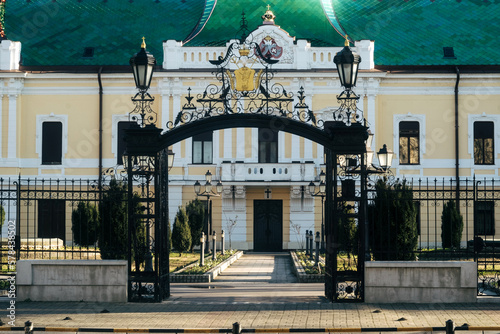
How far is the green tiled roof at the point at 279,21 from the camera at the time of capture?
129 feet

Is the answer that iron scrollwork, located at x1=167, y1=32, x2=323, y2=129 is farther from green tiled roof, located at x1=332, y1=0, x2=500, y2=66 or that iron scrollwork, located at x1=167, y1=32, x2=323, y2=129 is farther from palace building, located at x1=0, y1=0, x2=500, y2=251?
green tiled roof, located at x1=332, y1=0, x2=500, y2=66

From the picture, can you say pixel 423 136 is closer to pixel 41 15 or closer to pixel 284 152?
pixel 284 152

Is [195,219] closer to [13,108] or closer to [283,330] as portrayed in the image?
[13,108]

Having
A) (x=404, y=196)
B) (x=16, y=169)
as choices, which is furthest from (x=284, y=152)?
(x=404, y=196)

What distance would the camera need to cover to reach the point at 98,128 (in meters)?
39.0

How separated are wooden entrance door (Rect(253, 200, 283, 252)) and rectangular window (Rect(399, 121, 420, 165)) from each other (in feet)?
19.9

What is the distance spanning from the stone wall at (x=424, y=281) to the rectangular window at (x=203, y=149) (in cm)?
2297

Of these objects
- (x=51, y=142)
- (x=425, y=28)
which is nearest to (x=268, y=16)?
(x=425, y=28)

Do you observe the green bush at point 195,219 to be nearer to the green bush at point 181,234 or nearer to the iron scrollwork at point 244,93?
the green bush at point 181,234

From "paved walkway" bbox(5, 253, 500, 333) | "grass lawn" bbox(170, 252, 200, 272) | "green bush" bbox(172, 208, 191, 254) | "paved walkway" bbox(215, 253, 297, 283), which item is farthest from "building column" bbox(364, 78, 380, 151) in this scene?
"paved walkway" bbox(5, 253, 500, 333)

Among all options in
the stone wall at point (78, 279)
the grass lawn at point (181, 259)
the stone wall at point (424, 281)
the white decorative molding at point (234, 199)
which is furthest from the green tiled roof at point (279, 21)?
the stone wall at point (424, 281)

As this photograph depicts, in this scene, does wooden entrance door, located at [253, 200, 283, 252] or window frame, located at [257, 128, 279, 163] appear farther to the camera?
wooden entrance door, located at [253, 200, 283, 252]

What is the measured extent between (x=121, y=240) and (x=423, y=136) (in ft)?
70.0

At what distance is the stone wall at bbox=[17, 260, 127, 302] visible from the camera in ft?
54.7
